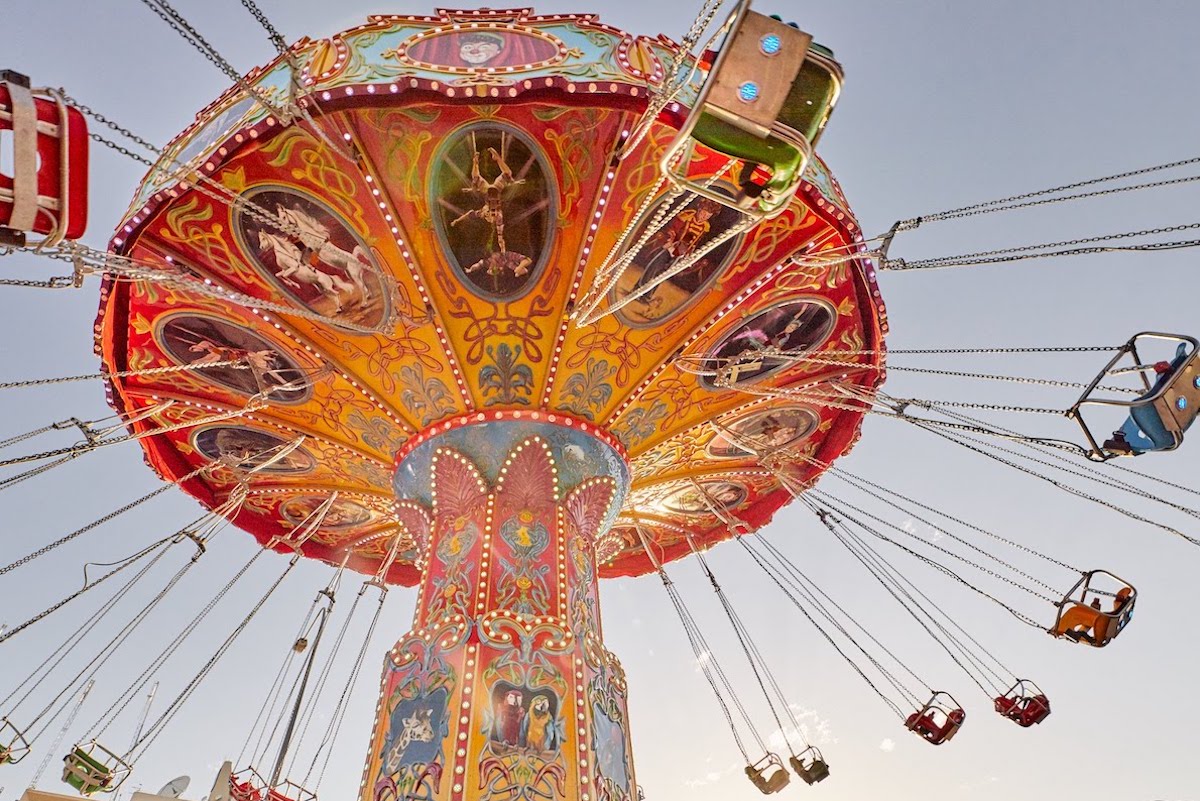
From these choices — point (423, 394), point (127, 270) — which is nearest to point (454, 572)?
point (423, 394)

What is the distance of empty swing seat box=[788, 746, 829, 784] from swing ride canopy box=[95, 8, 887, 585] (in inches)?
132

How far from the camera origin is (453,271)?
7.09 meters

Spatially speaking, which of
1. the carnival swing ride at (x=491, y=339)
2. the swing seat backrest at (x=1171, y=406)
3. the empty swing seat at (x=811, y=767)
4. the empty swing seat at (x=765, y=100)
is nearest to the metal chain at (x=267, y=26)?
the carnival swing ride at (x=491, y=339)

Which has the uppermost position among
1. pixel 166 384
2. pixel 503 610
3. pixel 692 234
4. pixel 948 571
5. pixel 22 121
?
pixel 166 384

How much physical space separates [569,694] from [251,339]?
4.25 m

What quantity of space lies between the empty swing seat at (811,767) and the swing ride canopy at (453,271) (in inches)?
132

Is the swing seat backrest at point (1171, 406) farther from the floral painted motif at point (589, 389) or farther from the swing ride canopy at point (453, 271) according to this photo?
the floral painted motif at point (589, 389)

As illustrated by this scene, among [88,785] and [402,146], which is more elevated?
[402,146]

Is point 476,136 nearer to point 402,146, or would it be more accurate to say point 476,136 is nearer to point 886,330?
point 402,146

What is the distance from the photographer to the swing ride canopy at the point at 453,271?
6.16m

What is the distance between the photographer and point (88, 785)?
26.3 ft

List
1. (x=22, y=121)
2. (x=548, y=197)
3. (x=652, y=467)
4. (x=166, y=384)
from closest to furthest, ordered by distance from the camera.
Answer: (x=22, y=121), (x=548, y=197), (x=166, y=384), (x=652, y=467)

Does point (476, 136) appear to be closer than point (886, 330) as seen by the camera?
Yes

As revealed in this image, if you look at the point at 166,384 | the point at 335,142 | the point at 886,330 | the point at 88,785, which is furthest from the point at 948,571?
the point at 88,785
